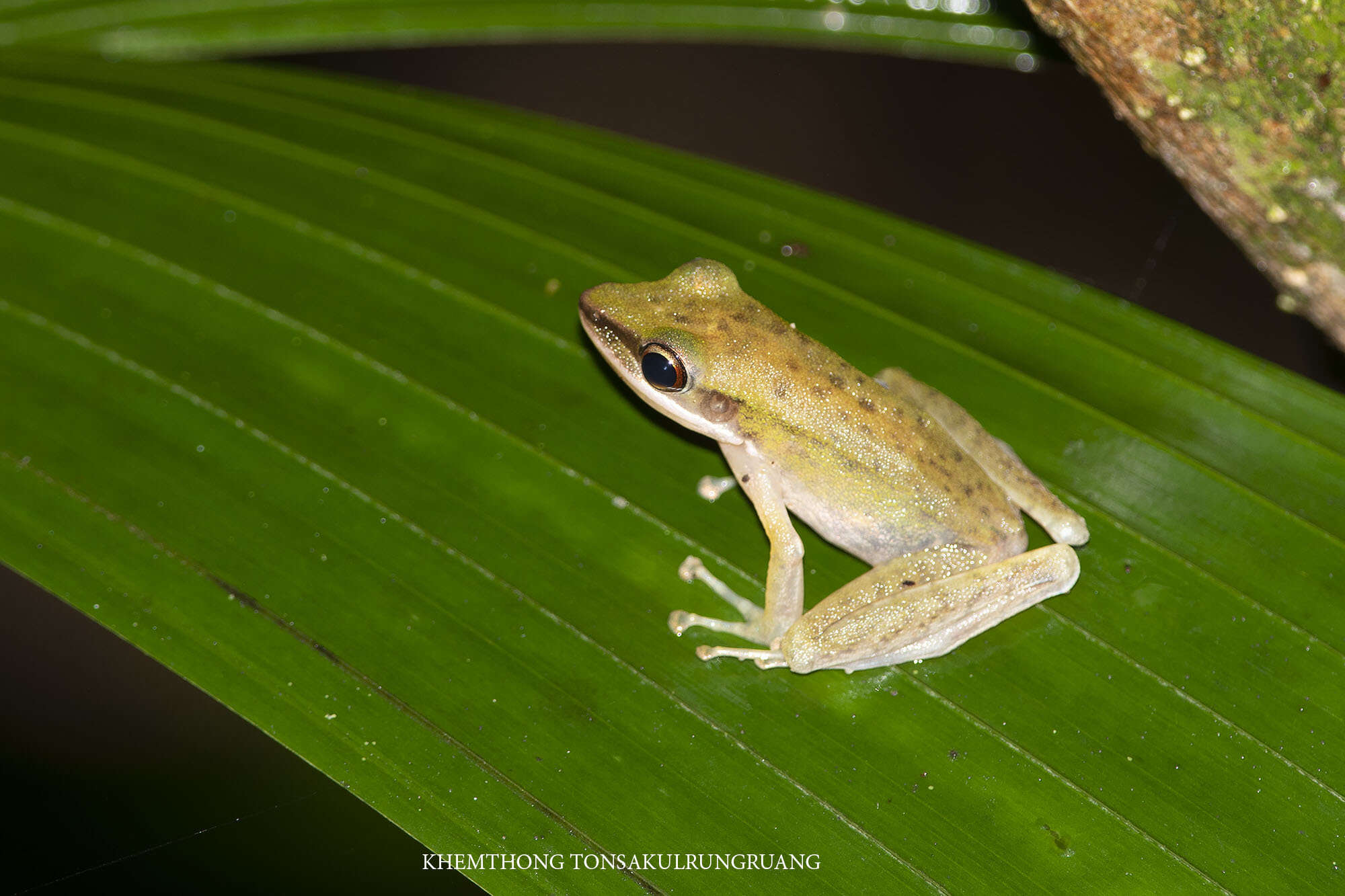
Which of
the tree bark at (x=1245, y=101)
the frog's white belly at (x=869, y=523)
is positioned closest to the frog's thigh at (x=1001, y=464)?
the frog's white belly at (x=869, y=523)

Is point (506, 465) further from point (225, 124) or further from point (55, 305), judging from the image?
point (225, 124)

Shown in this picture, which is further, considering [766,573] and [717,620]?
[766,573]

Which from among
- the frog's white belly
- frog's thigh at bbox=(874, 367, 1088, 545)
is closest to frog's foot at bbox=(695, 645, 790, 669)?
the frog's white belly

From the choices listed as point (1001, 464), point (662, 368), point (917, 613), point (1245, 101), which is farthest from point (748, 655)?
point (1245, 101)

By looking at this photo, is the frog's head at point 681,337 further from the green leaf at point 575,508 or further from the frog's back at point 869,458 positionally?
the green leaf at point 575,508

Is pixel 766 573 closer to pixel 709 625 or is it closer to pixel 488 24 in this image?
pixel 709 625

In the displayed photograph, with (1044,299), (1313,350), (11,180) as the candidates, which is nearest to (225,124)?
(11,180)
